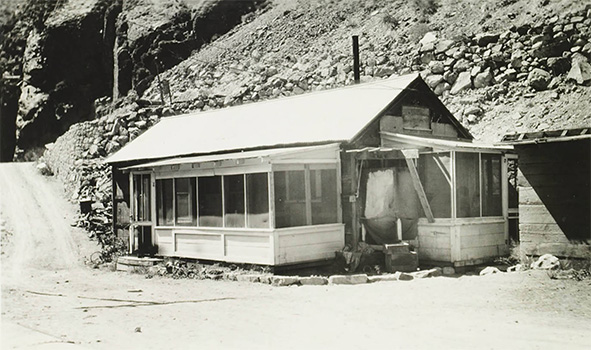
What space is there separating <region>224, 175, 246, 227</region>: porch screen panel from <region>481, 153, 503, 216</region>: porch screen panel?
6.28 meters

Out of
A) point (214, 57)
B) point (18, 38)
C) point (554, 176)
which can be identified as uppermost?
point (18, 38)

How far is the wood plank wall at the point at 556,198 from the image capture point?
13.4m

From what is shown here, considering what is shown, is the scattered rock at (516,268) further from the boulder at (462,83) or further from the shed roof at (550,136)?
the boulder at (462,83)

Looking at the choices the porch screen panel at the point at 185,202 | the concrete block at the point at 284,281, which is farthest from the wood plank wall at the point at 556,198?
the porch screen panel at the point at 185,202

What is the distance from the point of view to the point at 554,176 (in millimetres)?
13844

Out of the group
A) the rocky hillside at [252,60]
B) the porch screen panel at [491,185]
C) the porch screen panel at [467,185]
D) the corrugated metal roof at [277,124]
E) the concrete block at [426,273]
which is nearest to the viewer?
the concrete block at [426,273]

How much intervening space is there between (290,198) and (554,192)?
598cm

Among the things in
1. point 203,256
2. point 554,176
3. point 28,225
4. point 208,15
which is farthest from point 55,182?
point 554,176

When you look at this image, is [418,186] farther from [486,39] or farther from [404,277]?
[486,39]

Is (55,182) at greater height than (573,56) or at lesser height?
lesser

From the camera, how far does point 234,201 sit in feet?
52.7

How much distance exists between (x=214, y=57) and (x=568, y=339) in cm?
4123

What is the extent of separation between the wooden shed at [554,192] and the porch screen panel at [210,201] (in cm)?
721

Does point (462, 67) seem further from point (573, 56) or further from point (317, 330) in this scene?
point (317, 330)
